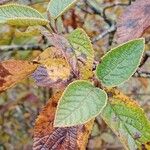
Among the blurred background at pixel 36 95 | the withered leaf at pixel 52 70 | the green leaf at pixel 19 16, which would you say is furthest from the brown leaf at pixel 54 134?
the blurred background at pixel 36 95

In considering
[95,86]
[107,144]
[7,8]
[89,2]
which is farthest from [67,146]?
[107,144]

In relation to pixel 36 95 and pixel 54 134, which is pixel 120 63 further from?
pixel 36 95

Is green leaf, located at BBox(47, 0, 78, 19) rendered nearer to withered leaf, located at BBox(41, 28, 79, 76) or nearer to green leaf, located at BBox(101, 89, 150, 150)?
withered leaf, located at BBox(41, 28, 79, 76)

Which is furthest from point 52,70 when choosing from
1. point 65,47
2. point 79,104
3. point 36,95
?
point 36,95

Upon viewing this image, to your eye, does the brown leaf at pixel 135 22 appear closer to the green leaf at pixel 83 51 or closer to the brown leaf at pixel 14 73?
the green leaf at pixel 83 51

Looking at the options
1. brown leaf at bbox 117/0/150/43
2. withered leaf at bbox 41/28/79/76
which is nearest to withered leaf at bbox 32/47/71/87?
withered leaf at bbox 41/28/79/76
